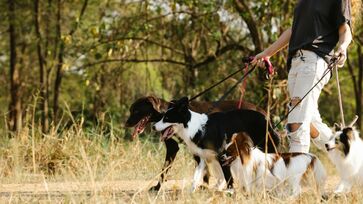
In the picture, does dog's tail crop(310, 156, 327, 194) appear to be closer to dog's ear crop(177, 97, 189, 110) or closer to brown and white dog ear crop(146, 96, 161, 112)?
dog's ear crop(177, 97, 189, 110)

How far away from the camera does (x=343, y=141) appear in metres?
6.42

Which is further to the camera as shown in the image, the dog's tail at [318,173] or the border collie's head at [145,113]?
the border collie's head at [145,113]

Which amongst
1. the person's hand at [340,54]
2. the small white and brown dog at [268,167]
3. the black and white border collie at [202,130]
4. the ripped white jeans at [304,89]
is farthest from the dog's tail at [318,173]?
the person's hand at [340,54]

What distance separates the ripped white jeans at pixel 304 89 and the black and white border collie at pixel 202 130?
1.68ft

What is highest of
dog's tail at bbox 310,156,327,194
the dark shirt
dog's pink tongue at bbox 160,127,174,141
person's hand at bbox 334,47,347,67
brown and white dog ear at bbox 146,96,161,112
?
the dark shirt

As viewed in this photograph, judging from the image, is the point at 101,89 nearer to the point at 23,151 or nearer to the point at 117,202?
the point at 23,151

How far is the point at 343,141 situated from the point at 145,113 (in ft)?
6.38

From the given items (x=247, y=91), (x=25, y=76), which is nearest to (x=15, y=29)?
(x=25, y=76)

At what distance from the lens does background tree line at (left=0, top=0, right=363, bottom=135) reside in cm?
1377

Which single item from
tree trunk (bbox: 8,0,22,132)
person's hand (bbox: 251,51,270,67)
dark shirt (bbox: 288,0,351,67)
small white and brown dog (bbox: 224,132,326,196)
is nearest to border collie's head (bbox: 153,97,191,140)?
small white and brown dog (bbox: 224,132,326,196)

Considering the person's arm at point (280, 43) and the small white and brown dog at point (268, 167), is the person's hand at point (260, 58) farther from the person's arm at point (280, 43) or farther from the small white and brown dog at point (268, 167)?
the small white and brown dog at point (268, 167)

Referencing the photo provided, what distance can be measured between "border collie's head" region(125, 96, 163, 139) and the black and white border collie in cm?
17

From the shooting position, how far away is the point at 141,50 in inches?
667

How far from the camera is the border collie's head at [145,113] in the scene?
7.10m
